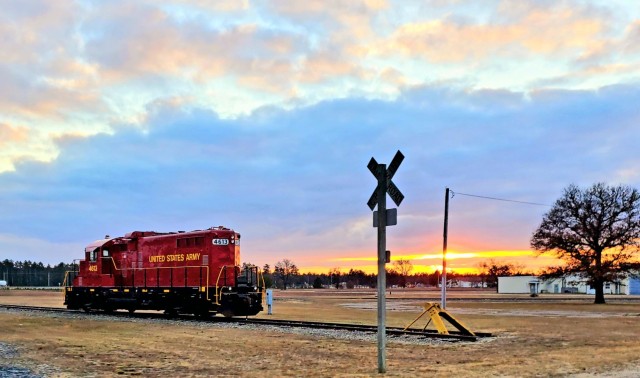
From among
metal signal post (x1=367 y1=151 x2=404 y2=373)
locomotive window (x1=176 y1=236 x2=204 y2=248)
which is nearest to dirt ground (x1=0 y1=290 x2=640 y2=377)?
metal signal post (x1=367 y1=151 x2=404 y2=373)

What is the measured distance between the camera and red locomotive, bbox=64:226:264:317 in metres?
29.1

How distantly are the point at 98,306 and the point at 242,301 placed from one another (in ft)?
37.0

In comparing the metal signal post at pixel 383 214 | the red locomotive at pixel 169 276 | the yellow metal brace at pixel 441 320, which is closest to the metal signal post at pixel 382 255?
the metal signal post at pixel 383 214

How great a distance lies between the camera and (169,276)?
3138cm

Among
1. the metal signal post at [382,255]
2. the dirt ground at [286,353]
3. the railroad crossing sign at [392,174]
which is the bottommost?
the dirt ground at [286,353]

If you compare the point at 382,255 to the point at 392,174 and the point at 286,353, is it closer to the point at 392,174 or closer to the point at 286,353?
the point at 392,174

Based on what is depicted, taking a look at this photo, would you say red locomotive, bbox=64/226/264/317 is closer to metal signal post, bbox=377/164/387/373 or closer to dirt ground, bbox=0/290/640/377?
dirt ground, bbox=0/290/640/377

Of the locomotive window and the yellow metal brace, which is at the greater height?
the locomotive window

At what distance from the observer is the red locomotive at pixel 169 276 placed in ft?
95.5

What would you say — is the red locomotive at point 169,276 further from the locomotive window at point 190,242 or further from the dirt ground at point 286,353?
the dirt ground at point 286,353

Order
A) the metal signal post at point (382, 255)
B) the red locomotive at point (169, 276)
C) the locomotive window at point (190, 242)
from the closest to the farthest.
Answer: the metal signal post at point (382, 255) → the red locomotive at point (169, 276) → the locomotive window at point (190, 242)

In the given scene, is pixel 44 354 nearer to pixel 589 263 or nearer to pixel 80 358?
pixel 80 358

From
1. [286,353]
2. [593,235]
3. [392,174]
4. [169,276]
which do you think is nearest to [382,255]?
[392,174]

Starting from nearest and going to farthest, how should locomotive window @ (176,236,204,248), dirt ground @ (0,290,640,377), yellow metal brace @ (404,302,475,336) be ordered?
dirt ground @ (0,290,640,377) → yellow metal brace @ (404,302,475,336) → locomotive window @ (176,236,204,248)
